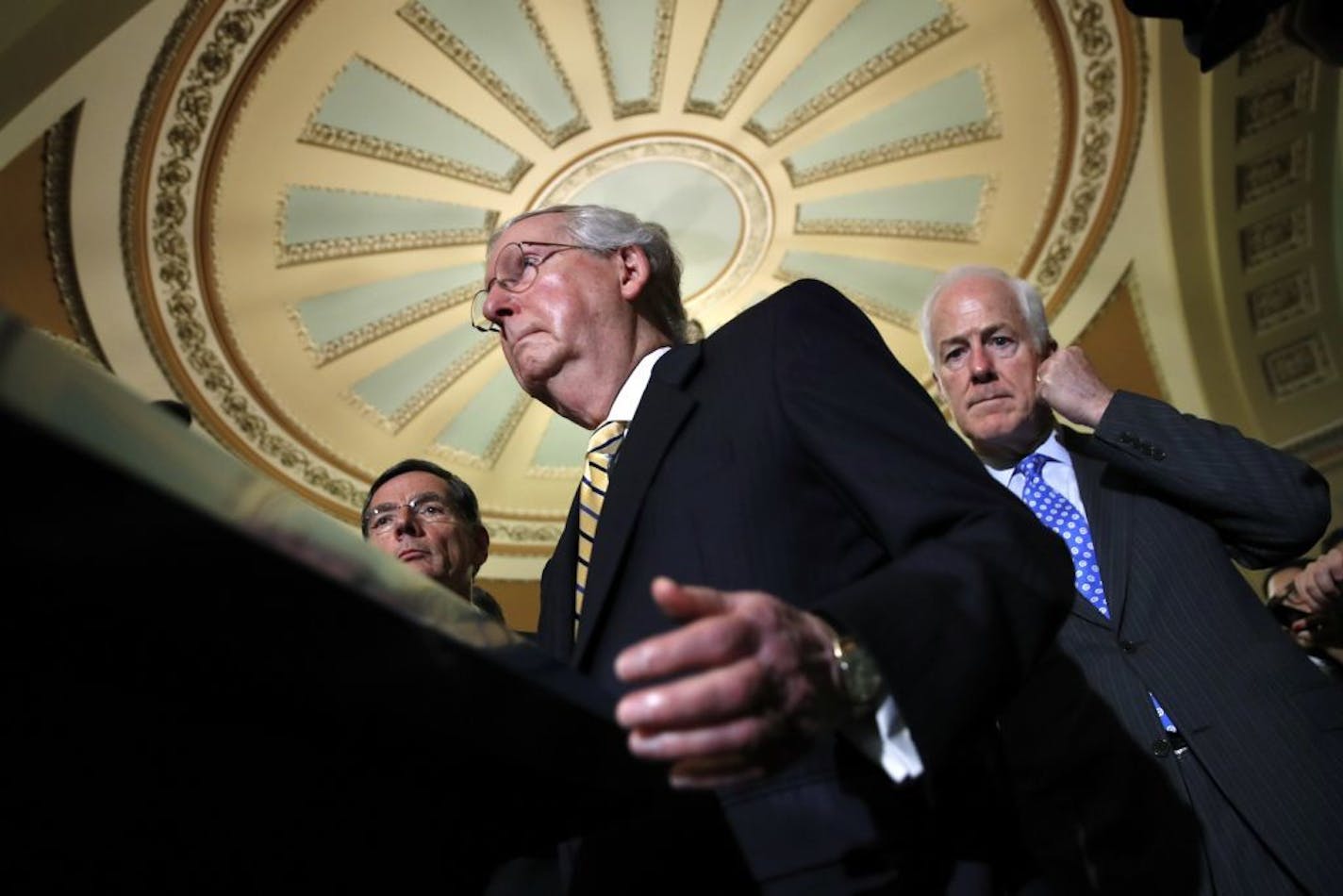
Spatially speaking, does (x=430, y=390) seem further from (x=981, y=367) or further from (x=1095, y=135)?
(x=981, y=367)

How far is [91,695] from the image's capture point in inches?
17.7

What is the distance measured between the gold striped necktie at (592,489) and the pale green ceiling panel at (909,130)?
5467mm

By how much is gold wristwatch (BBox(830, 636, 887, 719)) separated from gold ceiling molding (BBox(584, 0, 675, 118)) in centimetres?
563

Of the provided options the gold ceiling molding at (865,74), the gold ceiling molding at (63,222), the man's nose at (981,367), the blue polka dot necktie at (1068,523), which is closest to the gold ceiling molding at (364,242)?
the gold ceiling molding at (63,222)

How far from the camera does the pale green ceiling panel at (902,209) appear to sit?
21.7 ft

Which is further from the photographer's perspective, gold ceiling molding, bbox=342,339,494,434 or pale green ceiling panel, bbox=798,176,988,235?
gold ceiling molding, bbox=342,339,494,434

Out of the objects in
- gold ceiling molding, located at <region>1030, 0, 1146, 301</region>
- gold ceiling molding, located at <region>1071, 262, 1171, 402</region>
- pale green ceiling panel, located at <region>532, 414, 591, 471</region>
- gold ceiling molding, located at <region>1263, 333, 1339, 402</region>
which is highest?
pale green ceiling panel, located at <region>532, 414, 591, 471</region>

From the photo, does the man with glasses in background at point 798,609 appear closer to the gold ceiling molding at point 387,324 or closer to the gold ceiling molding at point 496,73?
the gold ceiling molding at point 496,73

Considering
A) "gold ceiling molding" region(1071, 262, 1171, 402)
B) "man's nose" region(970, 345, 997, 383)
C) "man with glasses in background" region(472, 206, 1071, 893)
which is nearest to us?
"man with glasses in background" region(472, 206, 1071, 893)

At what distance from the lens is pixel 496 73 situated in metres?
5.83

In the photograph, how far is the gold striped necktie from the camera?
1206 mm

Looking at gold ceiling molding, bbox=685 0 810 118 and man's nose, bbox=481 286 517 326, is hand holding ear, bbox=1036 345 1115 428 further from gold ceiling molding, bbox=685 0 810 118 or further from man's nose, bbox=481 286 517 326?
gold ceiling molding, bbox=685 0 810 118

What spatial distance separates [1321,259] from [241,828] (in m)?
6.86

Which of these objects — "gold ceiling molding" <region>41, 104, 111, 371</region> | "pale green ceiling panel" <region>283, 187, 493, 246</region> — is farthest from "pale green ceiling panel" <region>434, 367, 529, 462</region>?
"gold ceiling molding" <region>41, 104, 111, 371</region>
